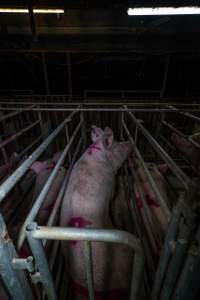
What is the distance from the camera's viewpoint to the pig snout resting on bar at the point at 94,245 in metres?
1.07

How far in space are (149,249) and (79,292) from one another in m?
0.64

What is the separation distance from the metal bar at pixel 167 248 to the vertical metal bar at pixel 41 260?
1.74 feet

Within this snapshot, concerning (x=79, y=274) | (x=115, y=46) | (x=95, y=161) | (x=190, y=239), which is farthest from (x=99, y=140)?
(x=115, y=46)

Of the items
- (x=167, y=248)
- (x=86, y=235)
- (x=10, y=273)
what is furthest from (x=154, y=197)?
(x=10, y=273)

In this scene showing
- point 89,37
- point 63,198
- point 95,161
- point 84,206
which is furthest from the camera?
point 89,37

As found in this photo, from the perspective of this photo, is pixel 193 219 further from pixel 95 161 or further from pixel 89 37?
pixel 89 37

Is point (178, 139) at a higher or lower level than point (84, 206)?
higher

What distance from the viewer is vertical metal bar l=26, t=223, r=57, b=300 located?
595 mm

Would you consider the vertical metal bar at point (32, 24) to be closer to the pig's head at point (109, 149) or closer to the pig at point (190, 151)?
the pig's head at point (109, 149)

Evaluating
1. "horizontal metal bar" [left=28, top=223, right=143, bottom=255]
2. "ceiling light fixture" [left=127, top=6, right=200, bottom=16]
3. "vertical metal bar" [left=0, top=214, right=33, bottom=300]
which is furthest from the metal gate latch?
"ceiling light fixture" [left=127, top=6, right=200, bottom=16]

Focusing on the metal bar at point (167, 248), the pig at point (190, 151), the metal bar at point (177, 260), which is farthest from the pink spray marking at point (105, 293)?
the pig at point (190, 151)

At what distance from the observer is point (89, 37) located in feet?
18.3

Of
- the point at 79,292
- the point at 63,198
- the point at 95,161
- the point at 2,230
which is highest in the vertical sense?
the point at 2,230

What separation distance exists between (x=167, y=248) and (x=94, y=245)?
565 mm
